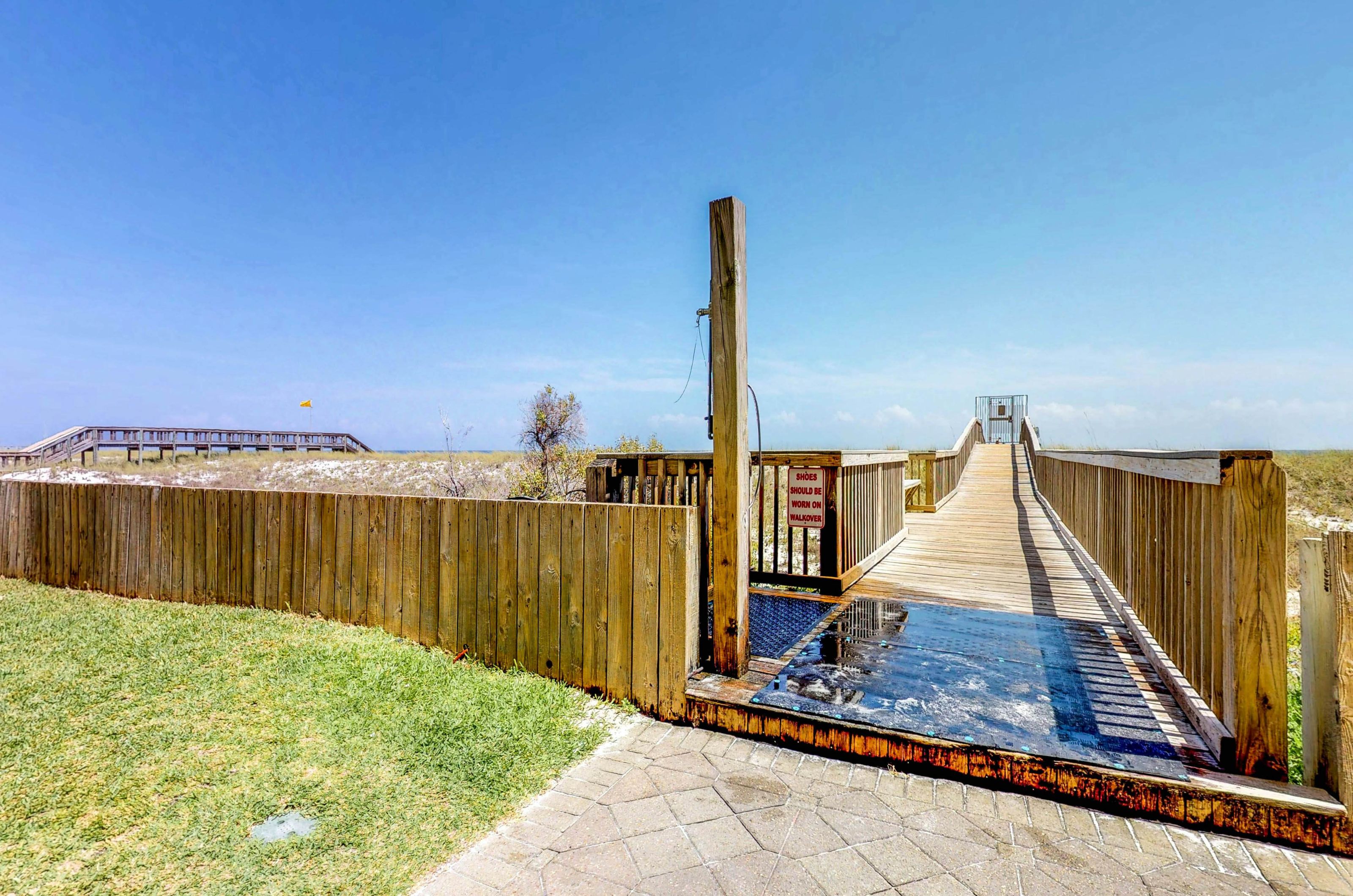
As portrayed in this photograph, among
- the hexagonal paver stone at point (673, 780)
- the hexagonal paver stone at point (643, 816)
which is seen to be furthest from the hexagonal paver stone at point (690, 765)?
the hexagonal paver stone at point (643, 816)

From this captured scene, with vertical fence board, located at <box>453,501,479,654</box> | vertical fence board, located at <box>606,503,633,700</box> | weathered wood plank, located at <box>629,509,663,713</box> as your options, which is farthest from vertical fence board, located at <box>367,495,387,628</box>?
weathered wood plank, located at <box>629,509,663,713</box>

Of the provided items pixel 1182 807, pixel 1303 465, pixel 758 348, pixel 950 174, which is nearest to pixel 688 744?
pixel 1182 807

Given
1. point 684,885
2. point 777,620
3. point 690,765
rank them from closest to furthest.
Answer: point 684,885, point 690,765, point 777,620

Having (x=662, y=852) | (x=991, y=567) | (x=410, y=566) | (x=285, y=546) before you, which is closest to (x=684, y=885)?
(x=662, y=852)

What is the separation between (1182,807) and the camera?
A: 2.00m

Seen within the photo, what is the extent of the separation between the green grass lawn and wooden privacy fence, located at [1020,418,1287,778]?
262 centimetres

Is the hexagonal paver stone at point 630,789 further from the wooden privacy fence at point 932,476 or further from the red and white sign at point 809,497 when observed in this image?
the wooden privacy fence at point 932,476

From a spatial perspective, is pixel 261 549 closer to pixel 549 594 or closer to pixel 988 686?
pixel 549 594

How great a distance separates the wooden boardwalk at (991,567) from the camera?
4656 mm

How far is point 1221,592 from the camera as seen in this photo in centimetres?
225

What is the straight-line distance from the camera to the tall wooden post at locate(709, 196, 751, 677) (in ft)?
10.3

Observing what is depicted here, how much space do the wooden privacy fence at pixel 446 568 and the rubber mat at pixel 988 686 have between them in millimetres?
795

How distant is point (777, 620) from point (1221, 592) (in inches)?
99.1

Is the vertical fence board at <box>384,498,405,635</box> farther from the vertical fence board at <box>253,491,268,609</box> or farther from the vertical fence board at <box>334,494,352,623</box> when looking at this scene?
the vertical fence board at <box>253,491,268,609</box>
